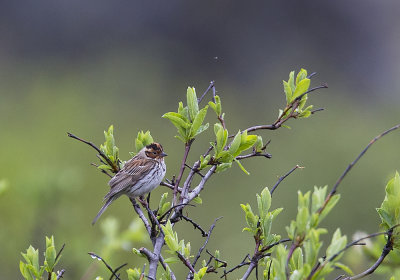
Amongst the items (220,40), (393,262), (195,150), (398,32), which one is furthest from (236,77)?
(393,262)

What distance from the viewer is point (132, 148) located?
2517 cm

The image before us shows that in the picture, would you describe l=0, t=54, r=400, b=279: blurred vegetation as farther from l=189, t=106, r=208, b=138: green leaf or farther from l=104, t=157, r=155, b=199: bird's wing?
l=104, t=157, r=155, b=199: bird's wing

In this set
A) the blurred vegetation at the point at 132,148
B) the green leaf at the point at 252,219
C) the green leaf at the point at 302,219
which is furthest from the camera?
the blurred vegetation at the point at 132,148

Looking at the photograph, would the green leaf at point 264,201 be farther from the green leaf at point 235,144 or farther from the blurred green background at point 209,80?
the blurred green background at point 209,80

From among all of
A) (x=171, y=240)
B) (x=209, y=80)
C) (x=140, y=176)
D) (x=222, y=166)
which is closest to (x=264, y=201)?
(x=222, y=166)

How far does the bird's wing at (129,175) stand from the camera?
5934mm

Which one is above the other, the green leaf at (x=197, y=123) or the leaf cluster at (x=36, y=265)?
the green leaf at (x=197, y=123)

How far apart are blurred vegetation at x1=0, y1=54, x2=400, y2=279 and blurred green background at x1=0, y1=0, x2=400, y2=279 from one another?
8 cm

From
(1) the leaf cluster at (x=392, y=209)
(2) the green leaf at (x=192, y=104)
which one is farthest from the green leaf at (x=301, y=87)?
(1) the leaf cluster at (x=392, y=209)

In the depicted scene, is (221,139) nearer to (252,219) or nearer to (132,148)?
(252,219)

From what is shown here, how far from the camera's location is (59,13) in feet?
149

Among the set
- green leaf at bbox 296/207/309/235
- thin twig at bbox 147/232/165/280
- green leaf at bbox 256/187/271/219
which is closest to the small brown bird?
thin twig at bbox 147/232/165/280

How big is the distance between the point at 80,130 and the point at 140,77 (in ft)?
42.2

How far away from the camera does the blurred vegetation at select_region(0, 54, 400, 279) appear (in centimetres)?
832
